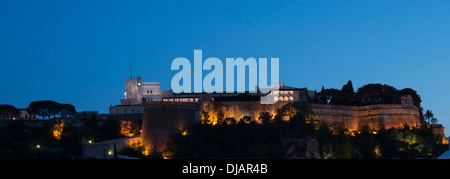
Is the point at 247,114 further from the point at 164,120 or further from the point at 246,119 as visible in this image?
the point at 164,120

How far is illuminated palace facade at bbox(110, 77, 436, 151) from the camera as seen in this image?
6394 cm

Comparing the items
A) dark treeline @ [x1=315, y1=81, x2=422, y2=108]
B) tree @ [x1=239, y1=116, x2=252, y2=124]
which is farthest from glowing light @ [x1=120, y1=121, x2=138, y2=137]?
dark treeline @ [x1=315, y1=81, x2=422, y2=108]

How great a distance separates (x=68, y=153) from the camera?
57.7 m

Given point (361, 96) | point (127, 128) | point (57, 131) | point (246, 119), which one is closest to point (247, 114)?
point (246, 119)

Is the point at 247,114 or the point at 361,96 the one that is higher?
the point at 361,96

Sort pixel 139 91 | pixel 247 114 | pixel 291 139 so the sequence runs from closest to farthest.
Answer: pixel 291 139, pixel 247 114, pixel 139 91

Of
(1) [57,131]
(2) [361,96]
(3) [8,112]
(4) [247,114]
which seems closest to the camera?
(1) [57,131]

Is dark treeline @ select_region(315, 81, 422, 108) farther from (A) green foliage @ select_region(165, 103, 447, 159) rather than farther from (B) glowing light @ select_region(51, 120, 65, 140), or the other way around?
(B) glowing light @ select_region(51, 120, 65, 140)

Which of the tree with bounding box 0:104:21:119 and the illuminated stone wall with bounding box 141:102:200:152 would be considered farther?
the tree with bounding box 0:104:21:119

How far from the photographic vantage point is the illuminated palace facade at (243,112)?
63.9 m

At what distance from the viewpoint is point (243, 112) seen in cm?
6819

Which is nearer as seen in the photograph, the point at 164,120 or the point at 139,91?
the point at 164,120

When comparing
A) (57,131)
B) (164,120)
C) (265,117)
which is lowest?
(57,131)
